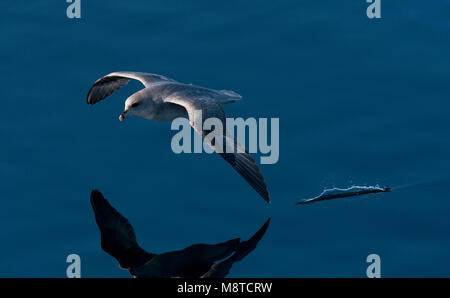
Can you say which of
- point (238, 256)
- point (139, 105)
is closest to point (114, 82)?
point (139, 105)

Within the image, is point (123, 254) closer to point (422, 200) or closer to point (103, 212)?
point (103, 212)

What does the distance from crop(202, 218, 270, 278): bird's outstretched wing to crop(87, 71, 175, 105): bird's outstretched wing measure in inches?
122

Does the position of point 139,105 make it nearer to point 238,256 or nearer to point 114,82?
point 114,82

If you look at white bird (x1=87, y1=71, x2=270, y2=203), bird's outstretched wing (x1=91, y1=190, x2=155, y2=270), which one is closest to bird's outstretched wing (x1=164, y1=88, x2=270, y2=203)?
white bird (x1=87, y1=71, x2=270, y2=203)

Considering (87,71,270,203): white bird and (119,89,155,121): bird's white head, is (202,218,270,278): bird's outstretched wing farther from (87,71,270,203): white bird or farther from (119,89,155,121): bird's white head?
(119,89,155,121): bird's white head

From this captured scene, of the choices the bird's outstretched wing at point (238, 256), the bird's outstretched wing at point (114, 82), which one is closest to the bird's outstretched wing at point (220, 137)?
the bird's outstretched wing at point (238, 256)

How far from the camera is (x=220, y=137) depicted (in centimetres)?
1151

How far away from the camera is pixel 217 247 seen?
1106 centimetres

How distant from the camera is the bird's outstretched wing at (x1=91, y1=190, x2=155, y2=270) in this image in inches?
431

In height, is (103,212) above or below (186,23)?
below

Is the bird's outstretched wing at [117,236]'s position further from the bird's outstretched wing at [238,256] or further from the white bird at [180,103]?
the white bird at [180,103]

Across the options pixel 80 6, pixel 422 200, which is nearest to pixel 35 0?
pixel 80 6

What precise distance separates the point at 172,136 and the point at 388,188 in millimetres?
3272
